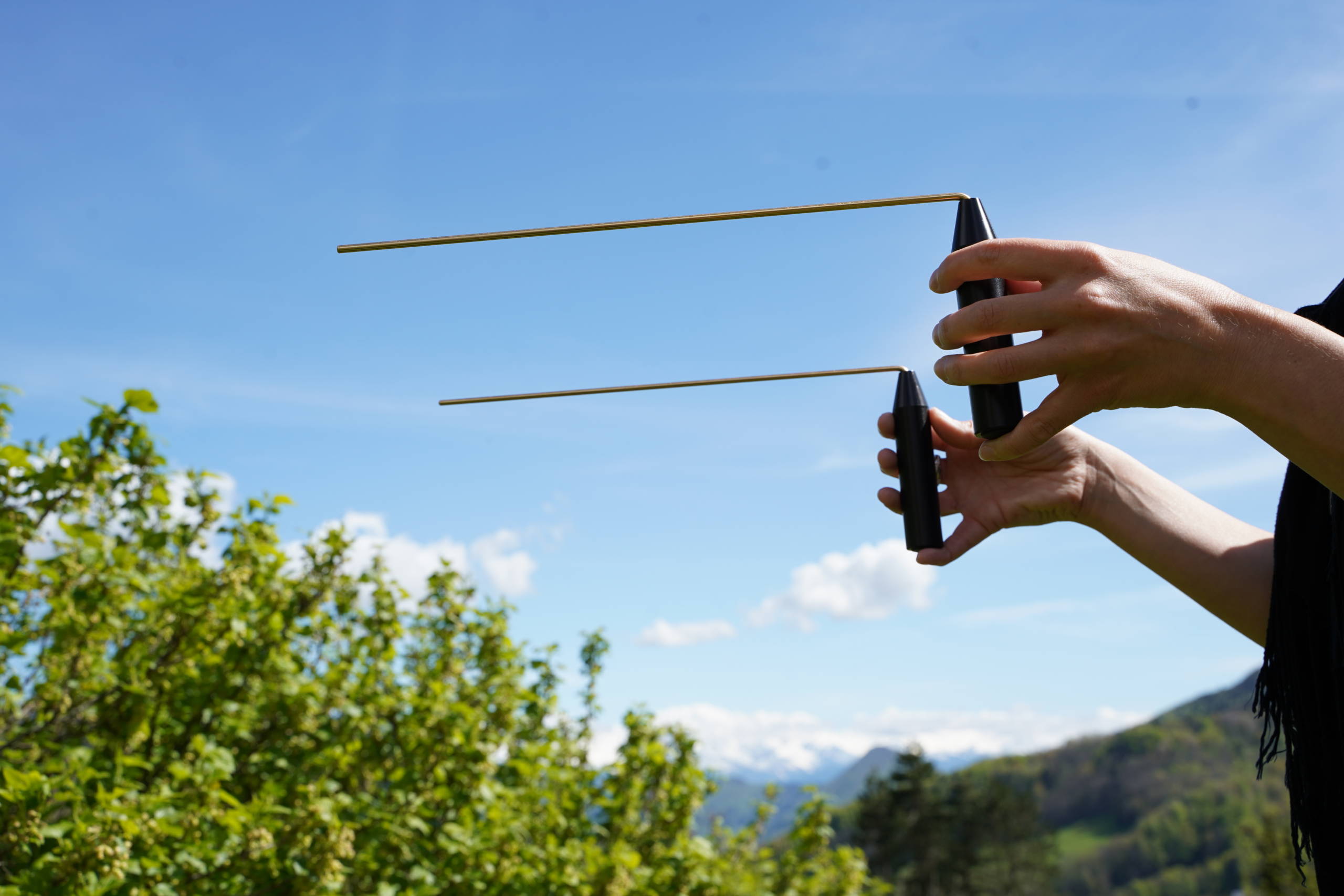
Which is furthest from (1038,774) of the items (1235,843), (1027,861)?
(1027,861)

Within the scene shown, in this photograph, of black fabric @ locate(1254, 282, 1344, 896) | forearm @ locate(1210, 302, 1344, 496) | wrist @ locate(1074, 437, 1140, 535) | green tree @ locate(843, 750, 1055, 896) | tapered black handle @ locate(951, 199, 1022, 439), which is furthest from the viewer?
green tree @ locate(843, 750, 1055, 896)

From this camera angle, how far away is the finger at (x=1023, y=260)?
119 centimetres

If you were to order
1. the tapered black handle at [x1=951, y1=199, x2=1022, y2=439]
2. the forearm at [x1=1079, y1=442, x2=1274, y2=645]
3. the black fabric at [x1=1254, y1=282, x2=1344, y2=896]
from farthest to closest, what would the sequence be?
the forearm at [x1=1079, y1=442, x2=1274, y2=645] → the black fabric at [x1=1254, y1=282, x2=1344, y2=896] → the tapered black handle at [x1=951, y1=199, x2=1022, y2=439]

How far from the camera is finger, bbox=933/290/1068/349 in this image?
118cm

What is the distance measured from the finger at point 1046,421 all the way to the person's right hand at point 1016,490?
0.70 meters

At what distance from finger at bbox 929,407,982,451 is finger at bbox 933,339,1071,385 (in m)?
0.91

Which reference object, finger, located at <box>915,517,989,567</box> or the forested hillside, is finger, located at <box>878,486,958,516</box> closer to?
finger, located at <box>915,517,989,567</box>

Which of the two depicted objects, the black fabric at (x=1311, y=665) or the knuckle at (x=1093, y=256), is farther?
the black fabric at (x=1311, y=665)

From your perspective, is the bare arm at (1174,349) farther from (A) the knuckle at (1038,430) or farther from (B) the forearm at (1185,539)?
(B) the forearm at (1185,539)

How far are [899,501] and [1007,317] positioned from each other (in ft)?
3.24

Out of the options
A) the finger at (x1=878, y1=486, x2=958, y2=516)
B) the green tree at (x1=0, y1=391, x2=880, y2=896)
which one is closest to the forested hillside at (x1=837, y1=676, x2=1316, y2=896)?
the green tree at (x1=0, y1=391, x2=880, y2=896)

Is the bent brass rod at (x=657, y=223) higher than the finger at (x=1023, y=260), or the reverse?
the bent brass rod at (x=657, y=223)

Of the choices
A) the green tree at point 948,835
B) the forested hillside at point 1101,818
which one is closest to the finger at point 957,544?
the forested hillside at point 1101,818

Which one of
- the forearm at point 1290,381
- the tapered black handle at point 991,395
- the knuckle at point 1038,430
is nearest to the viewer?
the forearm at point 1290,381
